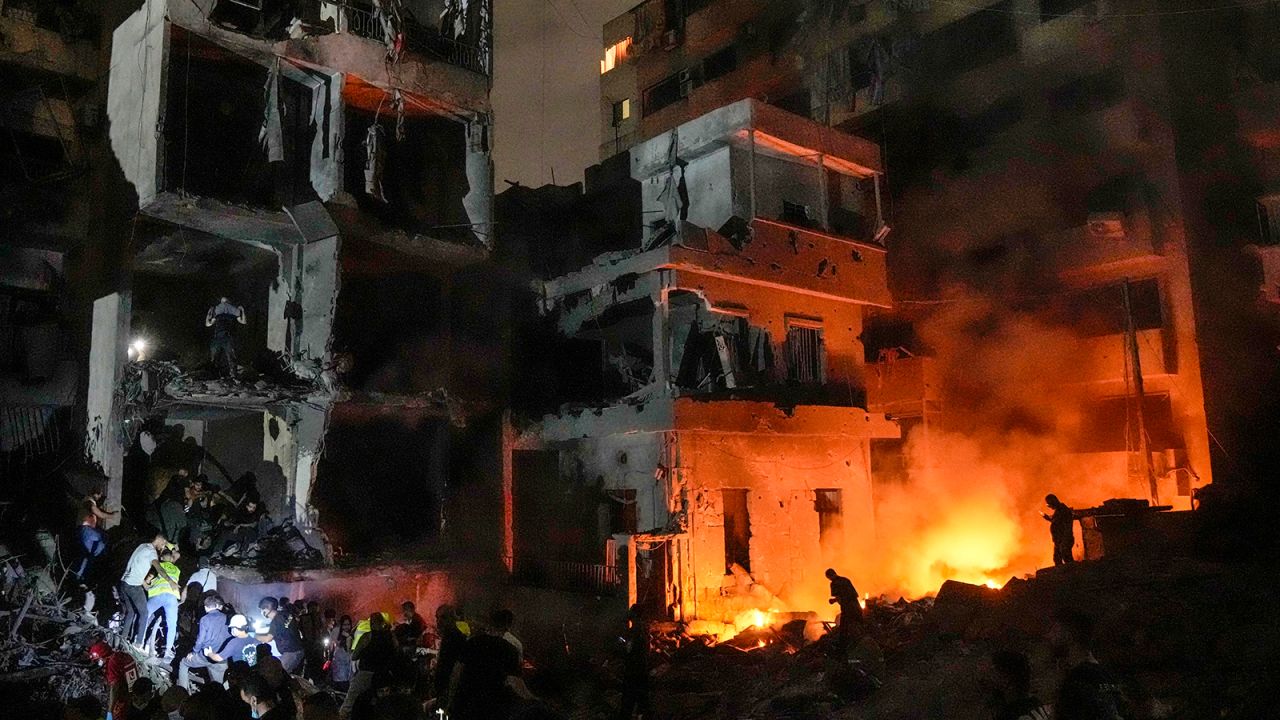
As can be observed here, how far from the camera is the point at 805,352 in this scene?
21.6 metres

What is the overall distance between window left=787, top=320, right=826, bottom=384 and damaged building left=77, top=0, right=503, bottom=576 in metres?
7.61

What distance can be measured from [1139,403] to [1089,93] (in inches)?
341

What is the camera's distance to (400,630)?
1074 cm

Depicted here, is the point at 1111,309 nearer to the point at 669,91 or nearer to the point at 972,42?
the point at 972,42

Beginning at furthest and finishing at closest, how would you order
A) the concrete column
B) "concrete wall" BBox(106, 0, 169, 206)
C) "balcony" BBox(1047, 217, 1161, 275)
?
"balcony" BBox(1047, 217, 1161, 275) → the concrete column → "concrete wall" BBox(106, 0, 169, 206)

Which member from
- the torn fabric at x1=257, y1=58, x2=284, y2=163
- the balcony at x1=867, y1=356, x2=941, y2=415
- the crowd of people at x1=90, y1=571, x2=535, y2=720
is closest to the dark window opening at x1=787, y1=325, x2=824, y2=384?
the balcony at x1=867, y1=356, x2=941, y2=415

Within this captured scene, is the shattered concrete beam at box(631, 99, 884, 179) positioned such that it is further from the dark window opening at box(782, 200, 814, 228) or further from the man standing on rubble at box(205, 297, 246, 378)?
the man standing on rubble at box(205, 297, 246, 378)

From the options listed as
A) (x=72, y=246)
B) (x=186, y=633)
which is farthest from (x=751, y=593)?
(x=72, y=246)

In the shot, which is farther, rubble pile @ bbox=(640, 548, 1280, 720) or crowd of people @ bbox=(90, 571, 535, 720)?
rubble pile @ bbox=(640, 548, 1280, 720)

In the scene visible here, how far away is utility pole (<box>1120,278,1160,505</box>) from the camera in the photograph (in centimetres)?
2181

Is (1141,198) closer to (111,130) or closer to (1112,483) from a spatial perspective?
(1112,483)

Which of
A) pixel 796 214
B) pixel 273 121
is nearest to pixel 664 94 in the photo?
pixel 796 214

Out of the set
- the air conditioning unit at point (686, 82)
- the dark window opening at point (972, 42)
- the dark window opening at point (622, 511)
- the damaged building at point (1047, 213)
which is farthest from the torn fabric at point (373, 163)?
the air conditioning unit at point (686, 82)

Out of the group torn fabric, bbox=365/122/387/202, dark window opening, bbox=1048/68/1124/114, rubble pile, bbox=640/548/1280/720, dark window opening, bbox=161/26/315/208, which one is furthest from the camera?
dark window opening, bbox=1048/68/1124/114
